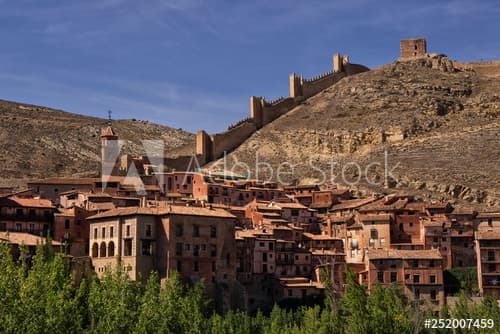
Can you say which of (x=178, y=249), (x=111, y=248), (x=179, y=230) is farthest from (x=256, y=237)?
(x=111, y=248)

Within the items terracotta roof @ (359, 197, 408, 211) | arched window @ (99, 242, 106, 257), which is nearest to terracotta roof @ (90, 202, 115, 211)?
arched window @ (99, 242, 106, 257)

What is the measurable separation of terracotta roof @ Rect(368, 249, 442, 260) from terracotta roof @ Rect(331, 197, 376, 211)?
12.5 meters

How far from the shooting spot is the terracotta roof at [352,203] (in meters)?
81.4

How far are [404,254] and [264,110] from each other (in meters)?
54.6

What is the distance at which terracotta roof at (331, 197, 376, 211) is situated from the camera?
8138 centimetres

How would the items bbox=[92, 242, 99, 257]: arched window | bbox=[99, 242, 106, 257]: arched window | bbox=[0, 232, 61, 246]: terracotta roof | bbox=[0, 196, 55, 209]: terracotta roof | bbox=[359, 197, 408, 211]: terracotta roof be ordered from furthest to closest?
bbox=[359, 197, 408, 211]: terracotta roof, bbox=[0, 196, 55, 209]: terracotta roof, bbox=[92, 242, 99, 257]: arched window, bbox=[99, 242, 106, 257]: arched window, bbox=[0, 232, 61, 246]: terracotta roof

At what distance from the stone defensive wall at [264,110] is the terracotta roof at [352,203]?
26120 millimetres

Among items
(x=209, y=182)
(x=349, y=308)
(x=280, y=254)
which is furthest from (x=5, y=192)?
(x=349, y=308)

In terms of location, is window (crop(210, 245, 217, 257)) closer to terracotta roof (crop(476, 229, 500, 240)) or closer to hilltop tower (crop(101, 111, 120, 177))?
terracotta roof (crop(476, 229, 500, 240))

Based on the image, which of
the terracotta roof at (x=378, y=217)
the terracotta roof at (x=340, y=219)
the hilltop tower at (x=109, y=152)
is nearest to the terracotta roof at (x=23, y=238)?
the hilltop tower at (x=109, y=152)

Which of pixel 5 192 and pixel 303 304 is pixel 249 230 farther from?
pixel 5 192

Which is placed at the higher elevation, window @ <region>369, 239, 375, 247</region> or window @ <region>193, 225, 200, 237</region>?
window @ <region>193, 225, 200, 237</region>

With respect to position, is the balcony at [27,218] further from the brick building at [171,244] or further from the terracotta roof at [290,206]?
the terracotta roof at [290,206]

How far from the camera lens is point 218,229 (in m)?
64.4
